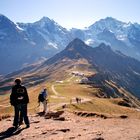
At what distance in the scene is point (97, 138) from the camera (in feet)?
64.8

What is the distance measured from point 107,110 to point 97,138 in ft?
216

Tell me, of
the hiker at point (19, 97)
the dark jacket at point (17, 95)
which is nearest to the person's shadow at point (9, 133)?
the hiker at point (19, 97)

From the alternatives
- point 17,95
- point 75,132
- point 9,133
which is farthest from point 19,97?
point 75,132

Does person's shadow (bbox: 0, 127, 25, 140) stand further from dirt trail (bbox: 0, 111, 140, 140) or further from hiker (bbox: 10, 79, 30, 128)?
hiker (bbox: 10, 79, 30, 128)

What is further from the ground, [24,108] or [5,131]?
[24,108]

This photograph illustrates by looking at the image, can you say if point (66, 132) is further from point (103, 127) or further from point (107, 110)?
point (107, 110)

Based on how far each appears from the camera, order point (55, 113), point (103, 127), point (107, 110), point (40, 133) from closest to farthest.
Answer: point (40, 133), point (103, 127), point (55, 113), point (107, 110)

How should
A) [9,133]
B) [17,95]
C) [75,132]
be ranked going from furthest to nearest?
[17,95] → [9,133] → [75,132]

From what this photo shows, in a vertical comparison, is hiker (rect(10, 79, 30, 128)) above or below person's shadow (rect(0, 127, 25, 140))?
above

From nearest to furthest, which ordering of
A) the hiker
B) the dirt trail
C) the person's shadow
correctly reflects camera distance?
the dirt trail
the person's shadow
the hiker

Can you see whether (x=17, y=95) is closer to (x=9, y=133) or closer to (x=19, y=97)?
(x=19, y=97)

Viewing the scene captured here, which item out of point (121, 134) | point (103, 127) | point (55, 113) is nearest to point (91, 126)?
point (103, 127)

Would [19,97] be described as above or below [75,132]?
above

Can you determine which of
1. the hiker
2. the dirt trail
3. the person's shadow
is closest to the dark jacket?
the hiker
